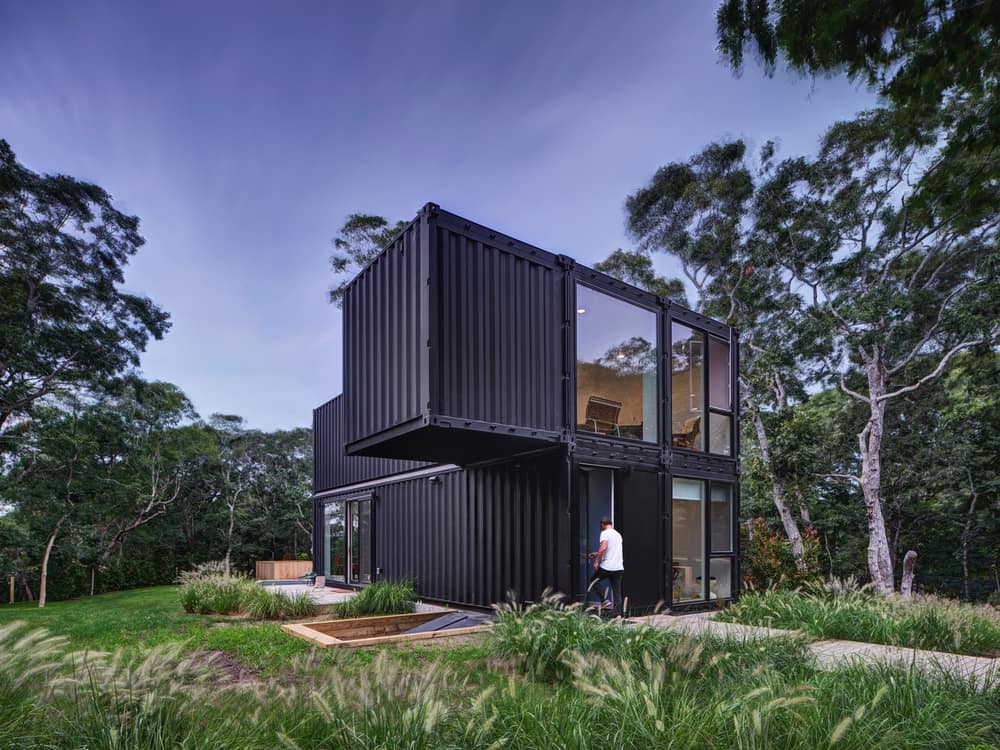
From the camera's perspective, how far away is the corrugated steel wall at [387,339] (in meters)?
7.78

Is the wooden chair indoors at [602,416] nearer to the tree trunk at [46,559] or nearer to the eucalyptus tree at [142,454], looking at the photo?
the eucalyptus tree at [142,454]

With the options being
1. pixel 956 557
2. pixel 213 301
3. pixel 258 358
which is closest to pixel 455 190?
pixel 213 301

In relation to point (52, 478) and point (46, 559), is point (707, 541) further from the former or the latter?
point (46, 559)

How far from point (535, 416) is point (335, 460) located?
969 cm

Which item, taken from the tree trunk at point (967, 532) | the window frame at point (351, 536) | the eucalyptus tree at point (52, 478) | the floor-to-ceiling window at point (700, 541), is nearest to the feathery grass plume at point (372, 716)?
the floor-to-ceiling window at point (700, 541)

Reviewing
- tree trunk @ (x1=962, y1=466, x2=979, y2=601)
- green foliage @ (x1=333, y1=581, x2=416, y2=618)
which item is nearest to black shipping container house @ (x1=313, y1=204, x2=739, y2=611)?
green foliage @ (x1=333, y1=581, x2=416, y2=618)

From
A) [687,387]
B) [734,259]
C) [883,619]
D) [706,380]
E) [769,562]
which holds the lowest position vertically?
[769,562]

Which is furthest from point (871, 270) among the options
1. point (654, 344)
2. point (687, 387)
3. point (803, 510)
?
point (654, 344)

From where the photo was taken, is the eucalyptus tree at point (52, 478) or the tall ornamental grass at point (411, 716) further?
the eucalyptus tree at point (52, 478)

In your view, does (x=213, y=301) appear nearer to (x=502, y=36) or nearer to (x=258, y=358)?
(x=258, y=358)

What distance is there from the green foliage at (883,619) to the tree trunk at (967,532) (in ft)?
41.4

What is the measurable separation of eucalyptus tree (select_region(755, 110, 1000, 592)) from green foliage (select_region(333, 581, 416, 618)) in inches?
502

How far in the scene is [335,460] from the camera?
16.8m

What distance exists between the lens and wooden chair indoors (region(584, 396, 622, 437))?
30.8ft
